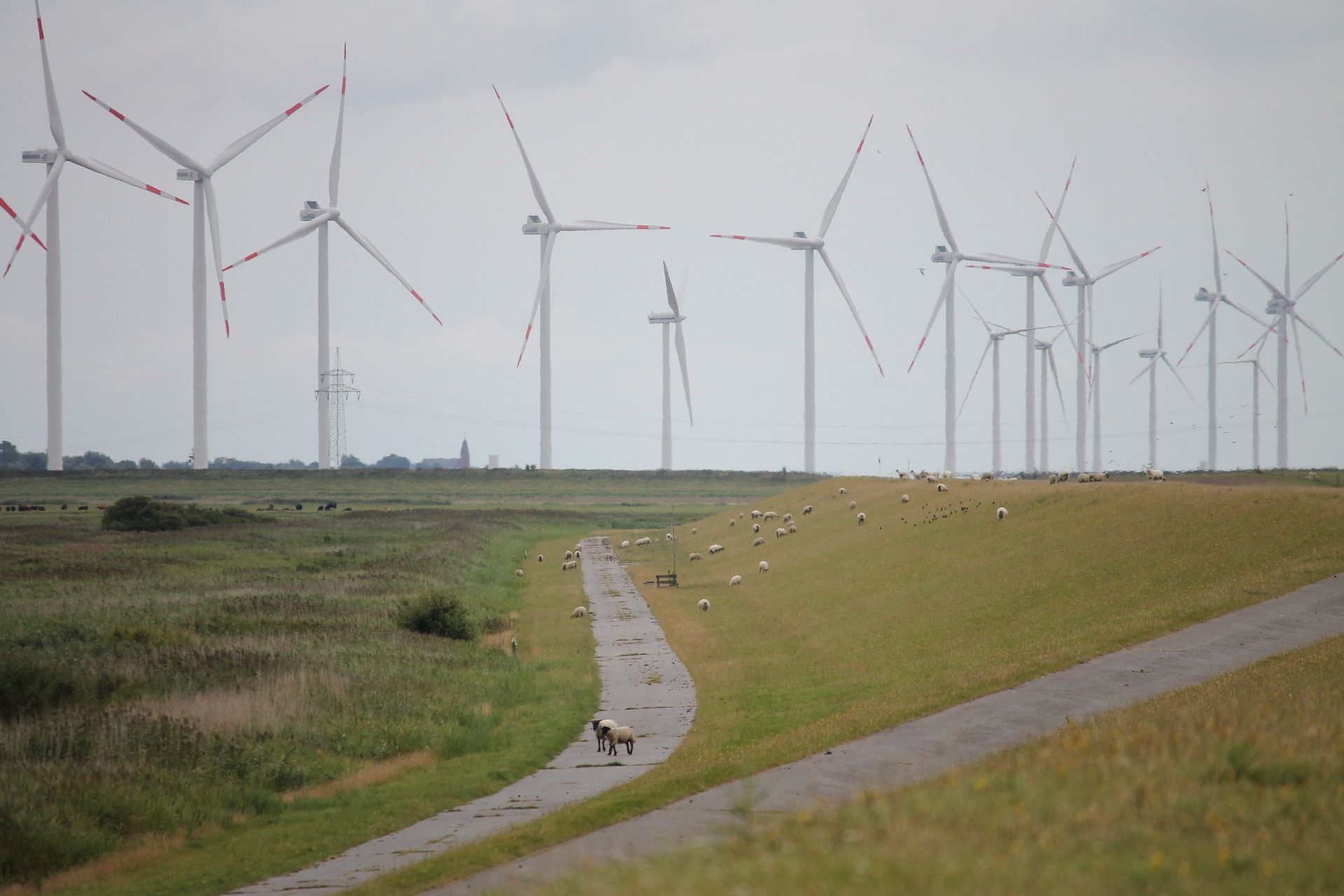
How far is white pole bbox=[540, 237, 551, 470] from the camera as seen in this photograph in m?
161

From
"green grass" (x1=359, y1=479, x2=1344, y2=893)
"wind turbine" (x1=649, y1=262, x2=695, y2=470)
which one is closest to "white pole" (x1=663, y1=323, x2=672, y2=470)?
"wind turbine" (x1=649, y1=262, x2=695, y2=470)

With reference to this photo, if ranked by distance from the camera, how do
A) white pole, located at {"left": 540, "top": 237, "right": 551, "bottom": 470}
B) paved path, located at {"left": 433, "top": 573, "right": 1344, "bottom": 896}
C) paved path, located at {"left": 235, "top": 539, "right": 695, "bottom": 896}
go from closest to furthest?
paved path, located at {"left": 433, "top": 573, "right": 1344, "bottom": 896}
paved path, located at {"left": 235, "top": 539, "right": 695, "bottom": 896}
white pole, located at {"left": 540, "top": 237, "right": 551, "bottom": 470}

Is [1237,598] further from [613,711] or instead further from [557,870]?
[557,870]

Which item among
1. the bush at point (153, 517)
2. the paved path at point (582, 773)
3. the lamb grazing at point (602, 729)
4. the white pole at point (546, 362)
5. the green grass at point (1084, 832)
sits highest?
the white pole at point (546, 362)

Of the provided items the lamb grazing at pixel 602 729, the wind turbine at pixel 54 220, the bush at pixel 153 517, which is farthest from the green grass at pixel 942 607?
the wind turbine at pixel 54 220

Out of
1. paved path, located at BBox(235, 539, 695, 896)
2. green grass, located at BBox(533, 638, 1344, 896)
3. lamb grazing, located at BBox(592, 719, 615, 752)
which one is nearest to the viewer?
green grass, located at BBox(533, 638, 1344, 896)

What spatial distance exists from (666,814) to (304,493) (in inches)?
6383

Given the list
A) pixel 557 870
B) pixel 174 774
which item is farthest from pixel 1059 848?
pixel 174 774

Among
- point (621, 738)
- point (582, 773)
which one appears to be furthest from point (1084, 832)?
point (621, 738)

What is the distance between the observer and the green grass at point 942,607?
23.9m

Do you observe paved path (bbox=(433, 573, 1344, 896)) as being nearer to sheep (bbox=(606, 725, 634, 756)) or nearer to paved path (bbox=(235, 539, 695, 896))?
paved path (bbox=(235, 539, 695, 896))

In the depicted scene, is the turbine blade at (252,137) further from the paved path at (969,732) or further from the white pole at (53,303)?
the paved path at (969,732)

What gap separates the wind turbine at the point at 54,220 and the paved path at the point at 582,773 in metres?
105

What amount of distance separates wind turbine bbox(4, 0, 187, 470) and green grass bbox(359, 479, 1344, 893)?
101608mm
